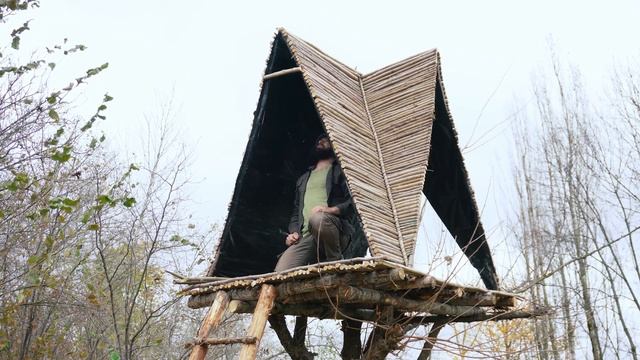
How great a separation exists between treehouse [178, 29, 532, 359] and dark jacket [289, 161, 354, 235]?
330 millimetres

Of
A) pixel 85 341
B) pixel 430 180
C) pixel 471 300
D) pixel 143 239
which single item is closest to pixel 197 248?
pixel 143 239

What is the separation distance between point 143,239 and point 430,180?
7452 millimetres

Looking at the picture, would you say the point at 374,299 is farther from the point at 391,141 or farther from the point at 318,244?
the point at 391,141

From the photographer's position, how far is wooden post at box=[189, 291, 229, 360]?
4.02 m

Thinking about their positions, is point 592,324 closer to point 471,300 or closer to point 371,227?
point 471,300

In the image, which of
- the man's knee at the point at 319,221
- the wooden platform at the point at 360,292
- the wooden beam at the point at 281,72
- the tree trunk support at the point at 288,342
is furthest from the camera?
the tree trunk support at the point at 288,342

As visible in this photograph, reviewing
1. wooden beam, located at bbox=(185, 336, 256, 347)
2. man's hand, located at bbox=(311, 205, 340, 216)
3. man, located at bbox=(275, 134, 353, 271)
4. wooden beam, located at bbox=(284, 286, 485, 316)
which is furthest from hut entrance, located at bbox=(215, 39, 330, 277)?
wooden beam, located at bbox=(185, 336, 256, 347)

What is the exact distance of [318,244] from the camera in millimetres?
4254

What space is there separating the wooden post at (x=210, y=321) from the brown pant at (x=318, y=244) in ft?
1.70

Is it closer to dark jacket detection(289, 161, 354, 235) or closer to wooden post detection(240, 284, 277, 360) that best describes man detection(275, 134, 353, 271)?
dark jacket detection(289, 161, 354, 235)

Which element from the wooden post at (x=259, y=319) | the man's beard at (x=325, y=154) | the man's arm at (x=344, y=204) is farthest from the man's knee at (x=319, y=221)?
the man's beard at (x=325, y=154)

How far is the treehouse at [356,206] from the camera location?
3.98 meters

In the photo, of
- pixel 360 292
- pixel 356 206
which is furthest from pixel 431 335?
pixel 356 206

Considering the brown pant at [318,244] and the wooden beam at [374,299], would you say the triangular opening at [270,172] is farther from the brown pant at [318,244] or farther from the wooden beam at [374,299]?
the wooden beam at [374,299]
